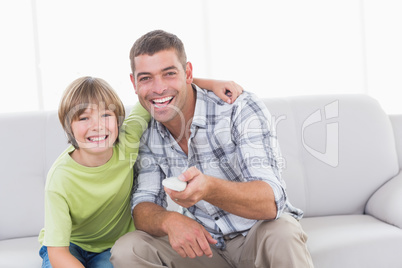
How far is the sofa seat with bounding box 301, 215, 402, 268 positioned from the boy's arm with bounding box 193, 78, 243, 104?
0.58 metres

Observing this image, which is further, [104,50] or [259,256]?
[104,50]

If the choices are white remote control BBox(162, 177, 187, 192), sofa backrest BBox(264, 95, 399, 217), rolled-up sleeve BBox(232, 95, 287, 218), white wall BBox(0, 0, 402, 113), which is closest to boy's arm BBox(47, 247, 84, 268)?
white remote control BBox(162, 177, 187, 192)

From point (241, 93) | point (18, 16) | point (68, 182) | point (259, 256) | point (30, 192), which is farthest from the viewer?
point (18, 16)

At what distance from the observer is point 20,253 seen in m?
1.77

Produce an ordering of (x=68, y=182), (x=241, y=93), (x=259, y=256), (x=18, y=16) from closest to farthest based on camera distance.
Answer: (x=259, y=256) → (x=68, y=182) → (x=241, y=93) → (x=18, y=16)

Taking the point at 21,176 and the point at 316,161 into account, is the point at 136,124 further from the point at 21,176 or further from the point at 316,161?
the point at 316,161

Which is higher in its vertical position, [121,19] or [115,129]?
[121,19]

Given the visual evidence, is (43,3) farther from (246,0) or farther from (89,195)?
(89,195)

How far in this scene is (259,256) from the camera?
1.41 m

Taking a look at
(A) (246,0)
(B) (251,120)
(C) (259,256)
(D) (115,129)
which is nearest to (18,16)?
(A) (246,0)

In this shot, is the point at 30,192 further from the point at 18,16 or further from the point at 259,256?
the point at 18,16

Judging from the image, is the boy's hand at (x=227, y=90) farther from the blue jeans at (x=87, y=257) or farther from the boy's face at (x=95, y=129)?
the blue jeans at (x=87, y=257)

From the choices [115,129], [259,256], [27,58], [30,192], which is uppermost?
[27,58]

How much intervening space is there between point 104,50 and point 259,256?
83.9 inches
